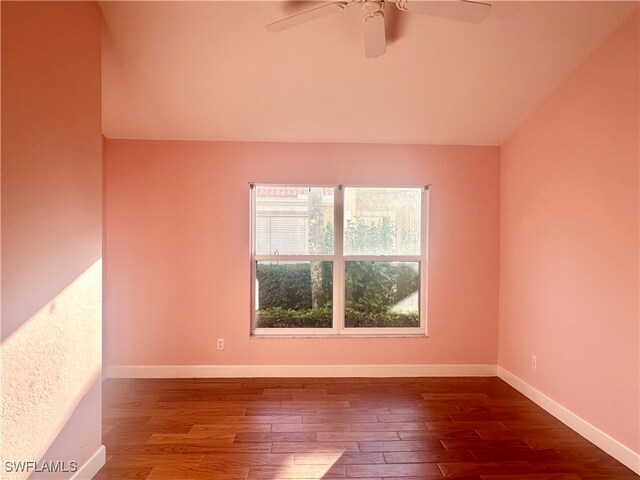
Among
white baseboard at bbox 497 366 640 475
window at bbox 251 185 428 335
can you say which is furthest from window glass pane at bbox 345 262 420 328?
white baseboard at bbox 497 366 640 475

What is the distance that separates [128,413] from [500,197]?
3.87 metres

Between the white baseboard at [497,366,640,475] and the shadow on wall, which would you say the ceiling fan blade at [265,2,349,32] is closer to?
the shadow on wall

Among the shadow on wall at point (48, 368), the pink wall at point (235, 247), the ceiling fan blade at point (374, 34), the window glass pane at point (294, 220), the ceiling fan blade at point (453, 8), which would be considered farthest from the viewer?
the window glass pane at point (294, 220)

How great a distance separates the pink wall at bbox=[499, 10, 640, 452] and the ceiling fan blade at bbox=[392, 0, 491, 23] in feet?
3.90

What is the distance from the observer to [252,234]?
11.3 ft

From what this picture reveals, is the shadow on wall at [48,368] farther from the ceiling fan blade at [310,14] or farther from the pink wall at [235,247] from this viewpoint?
the ceiling fan blade at [310,14]

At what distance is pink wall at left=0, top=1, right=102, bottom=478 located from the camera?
1.39 metres

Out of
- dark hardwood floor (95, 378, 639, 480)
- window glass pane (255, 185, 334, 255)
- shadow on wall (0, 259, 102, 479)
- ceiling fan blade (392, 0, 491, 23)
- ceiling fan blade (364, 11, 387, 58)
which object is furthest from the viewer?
window glass pane (255, 185, 334, 255)

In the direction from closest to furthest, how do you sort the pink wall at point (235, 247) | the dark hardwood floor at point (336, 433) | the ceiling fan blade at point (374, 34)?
the ceiling fan blade at point (374, 34) < the dark hardwood floor at point (336, 433) < the pink wall at point (235, 247)

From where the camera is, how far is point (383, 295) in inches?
141

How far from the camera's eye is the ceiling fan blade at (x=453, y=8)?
1.57 m

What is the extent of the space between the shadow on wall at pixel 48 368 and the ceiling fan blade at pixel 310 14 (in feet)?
5.48

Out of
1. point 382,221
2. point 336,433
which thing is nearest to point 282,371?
point 336,433

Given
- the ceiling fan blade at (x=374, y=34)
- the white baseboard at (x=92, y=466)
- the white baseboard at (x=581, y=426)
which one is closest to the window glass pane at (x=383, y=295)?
the white baseboard at (x=581, y=426)
